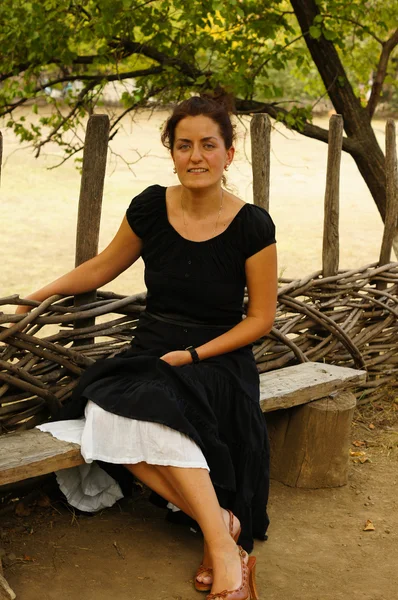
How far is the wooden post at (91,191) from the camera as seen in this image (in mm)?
3102

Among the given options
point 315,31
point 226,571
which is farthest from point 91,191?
point 315,31

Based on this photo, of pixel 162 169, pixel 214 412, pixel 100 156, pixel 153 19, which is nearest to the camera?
pixel 214 412

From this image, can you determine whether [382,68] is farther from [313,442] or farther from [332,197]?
[313,442]

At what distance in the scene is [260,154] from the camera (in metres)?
3.58

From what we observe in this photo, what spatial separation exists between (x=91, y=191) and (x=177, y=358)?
80 centimetres

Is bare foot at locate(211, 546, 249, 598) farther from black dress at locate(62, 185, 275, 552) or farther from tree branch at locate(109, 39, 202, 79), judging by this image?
tree branch at locate(109, 39, 202, 79)

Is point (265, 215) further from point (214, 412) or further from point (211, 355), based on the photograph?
point (214, 412)

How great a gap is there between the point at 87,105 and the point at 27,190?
834 centimetres

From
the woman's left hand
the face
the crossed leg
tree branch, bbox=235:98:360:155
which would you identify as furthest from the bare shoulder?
tree branch, bbox=235:98:360:155

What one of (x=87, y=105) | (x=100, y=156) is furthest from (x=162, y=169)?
(x=100, y=156)

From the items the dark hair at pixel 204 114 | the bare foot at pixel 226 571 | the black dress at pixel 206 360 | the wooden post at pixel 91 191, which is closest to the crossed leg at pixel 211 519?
the bare foot at pixel 226 571

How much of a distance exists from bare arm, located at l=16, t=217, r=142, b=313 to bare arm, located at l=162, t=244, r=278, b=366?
0.43 meters

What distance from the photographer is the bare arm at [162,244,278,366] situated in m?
2.80

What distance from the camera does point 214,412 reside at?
8.91 ft
